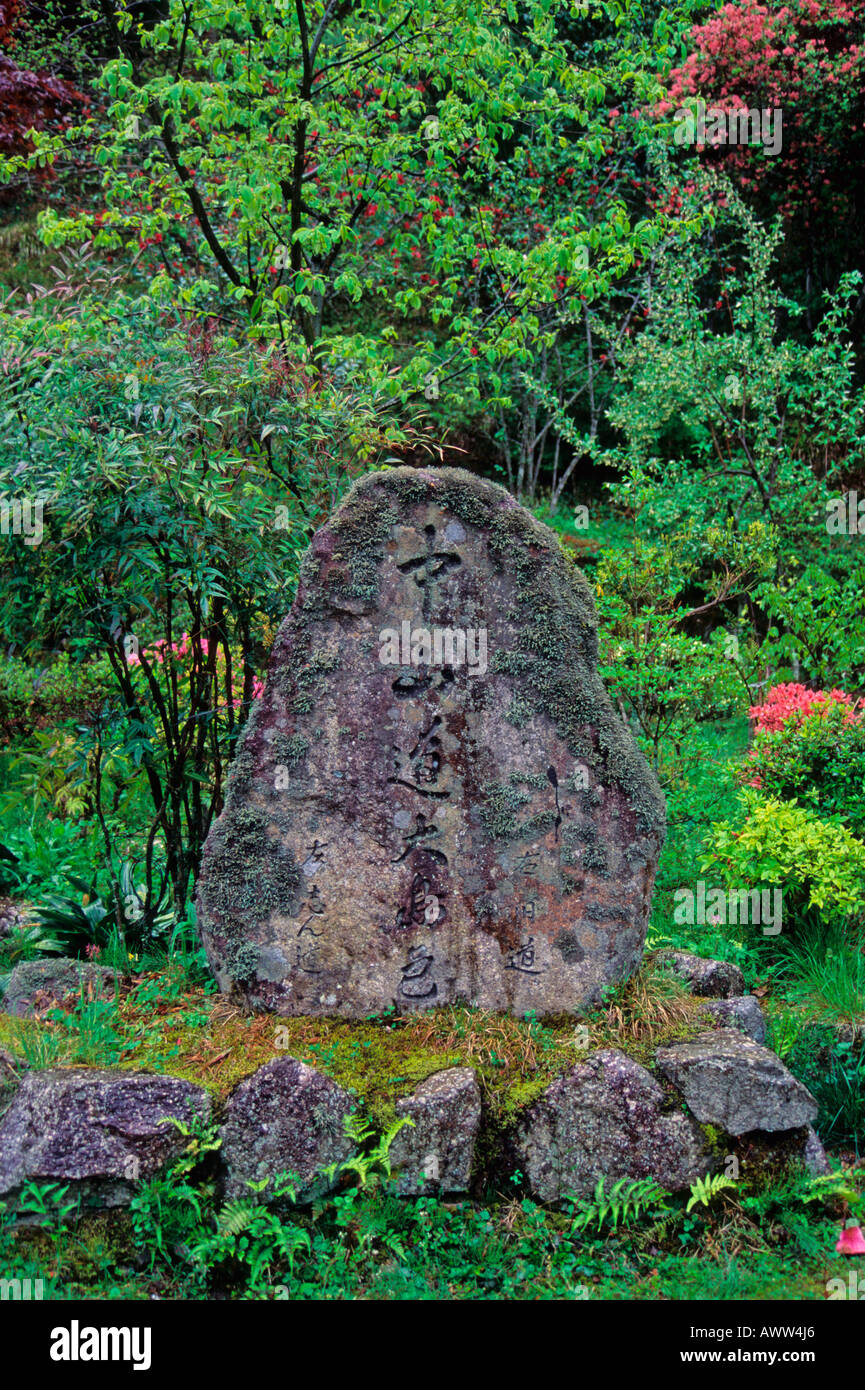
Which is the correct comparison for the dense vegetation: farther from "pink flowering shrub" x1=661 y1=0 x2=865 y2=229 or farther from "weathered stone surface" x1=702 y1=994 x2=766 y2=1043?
"weathered stone surface" x1=702 y1=994 x2=766 y2=1043

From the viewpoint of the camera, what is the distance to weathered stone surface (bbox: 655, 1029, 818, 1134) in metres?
3.74

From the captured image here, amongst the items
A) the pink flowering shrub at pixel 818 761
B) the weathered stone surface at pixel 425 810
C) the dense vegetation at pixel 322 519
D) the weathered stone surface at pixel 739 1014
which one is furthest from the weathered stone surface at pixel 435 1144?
the pink flowering shrub at pixel 818 761

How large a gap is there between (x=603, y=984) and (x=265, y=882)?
138 centimetres

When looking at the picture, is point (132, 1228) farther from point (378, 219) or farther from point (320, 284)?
point (378, 219)

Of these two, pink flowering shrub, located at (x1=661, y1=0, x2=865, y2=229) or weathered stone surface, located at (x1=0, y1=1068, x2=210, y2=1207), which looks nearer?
weathered stone surface, located at (x1=0, y1=1068, x2=210, y2=1207)

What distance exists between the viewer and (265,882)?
414 cm

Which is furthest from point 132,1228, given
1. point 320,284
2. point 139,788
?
point 320,284

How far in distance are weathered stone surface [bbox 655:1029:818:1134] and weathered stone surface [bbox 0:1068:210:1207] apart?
5.66ft

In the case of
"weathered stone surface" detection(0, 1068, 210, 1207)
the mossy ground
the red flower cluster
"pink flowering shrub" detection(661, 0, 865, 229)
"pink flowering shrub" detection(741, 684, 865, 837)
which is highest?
"pink flowering shrub" detection(661, 0, 865, 229)

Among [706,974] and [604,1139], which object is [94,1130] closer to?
[604,1139]

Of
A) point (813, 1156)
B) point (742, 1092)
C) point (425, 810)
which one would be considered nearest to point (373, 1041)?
point (425, 810)

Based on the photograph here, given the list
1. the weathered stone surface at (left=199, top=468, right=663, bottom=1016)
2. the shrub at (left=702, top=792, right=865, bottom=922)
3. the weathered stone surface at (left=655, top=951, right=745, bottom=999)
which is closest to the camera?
the weathered stone surface at (left=199, top=468, right=663, bottom=1016)

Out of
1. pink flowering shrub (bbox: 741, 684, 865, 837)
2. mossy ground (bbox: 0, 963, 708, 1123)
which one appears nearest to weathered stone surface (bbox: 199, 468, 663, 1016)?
mossy ground (bbox: 0, 963, 708, 1123)

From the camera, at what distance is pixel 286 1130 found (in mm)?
3664
